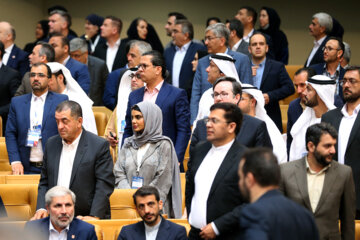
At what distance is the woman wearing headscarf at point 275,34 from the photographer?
35.7 feet

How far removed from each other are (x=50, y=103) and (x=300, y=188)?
281 centimetres

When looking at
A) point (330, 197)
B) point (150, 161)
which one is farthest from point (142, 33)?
point (330, 197)

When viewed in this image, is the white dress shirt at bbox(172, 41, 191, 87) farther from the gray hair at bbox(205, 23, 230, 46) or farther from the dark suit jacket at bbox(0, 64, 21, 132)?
the dark suit jacket at bbox(0, 64, 21, 132)

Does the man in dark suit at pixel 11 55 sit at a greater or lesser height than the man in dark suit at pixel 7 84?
greater

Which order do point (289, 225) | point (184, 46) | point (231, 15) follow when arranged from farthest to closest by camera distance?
1. point (231, 15)
2. point (184, 46)
3. point (289, 225)

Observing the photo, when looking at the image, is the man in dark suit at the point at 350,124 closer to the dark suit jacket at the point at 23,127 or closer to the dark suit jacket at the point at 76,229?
the dark suit jacket at the point at 76,229

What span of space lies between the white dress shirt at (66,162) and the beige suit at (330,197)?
1.71m

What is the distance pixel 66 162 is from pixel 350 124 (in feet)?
7.49

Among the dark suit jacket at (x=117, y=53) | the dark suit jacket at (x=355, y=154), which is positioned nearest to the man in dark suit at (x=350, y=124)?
the dark suit jacket at (x=355, y=154)

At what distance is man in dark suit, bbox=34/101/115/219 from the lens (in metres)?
5.80

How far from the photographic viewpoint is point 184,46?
9656 millimetres

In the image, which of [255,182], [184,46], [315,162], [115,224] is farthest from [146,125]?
[184,46]

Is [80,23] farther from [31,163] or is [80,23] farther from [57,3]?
[31,163]

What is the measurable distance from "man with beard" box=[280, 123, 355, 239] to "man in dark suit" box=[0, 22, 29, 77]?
17.2 feet
